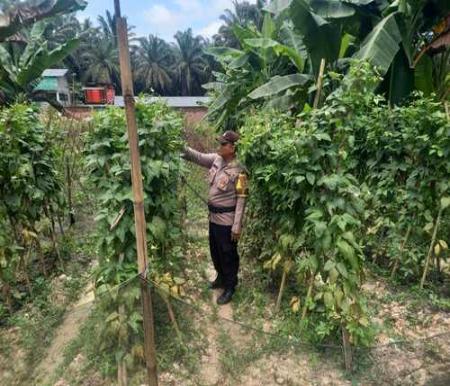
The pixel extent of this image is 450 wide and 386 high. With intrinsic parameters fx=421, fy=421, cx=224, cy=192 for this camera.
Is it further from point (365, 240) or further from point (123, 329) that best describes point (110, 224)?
point (365, 240)

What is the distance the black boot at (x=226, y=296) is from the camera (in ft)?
12.2

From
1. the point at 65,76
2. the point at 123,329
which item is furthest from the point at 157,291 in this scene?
the point at 65,76

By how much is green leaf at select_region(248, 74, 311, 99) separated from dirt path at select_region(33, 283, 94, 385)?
4.81m

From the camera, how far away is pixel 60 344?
2.36 m

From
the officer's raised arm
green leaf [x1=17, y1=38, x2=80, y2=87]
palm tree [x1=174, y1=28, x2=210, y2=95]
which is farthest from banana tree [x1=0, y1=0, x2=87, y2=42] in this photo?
palm tree [x1=174, y1=28, x2=210, y2=95]

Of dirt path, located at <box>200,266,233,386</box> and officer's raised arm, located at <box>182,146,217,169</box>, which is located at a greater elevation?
officer's raised arm, located at <box>182,146,217,169</box>

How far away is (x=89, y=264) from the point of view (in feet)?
14.6

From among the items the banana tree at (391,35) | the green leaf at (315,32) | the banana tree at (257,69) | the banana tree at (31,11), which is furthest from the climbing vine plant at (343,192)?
the banana tree at (31,11)

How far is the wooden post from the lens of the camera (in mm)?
1848

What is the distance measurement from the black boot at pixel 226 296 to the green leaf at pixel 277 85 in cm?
362

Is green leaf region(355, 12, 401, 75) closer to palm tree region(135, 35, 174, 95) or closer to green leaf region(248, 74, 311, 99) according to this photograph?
green leaf region(248, 74, 311, 99)

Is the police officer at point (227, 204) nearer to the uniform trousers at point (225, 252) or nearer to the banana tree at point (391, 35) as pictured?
the uniform trousers at point (225, 252)

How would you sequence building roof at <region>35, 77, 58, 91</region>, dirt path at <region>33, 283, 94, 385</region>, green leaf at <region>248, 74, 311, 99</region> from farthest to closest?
1. building roof at <region>35, 77, 58, 91</region>
2. green leaf at <region>248, 74, 311, 99</region>
3. dirt path at <region>33, 283, 94, 385</region>

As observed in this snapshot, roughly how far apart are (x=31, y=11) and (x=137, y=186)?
6885mm
